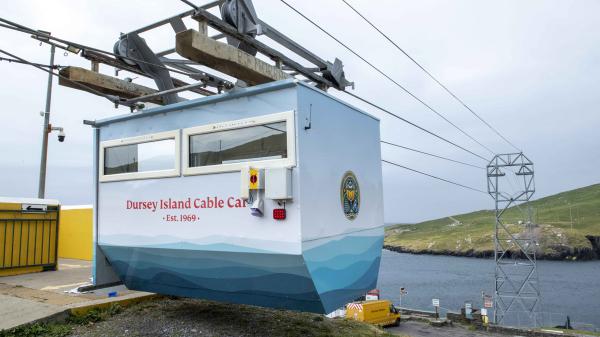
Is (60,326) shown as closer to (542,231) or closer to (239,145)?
(239,145)

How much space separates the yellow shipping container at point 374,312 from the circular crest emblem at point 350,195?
23.6 metres

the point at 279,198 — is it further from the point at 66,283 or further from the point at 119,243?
the point at 66,283

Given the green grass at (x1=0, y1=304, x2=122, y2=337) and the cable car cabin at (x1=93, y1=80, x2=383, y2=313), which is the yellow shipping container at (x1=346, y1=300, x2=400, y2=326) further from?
the cable car cabin at (x1=93, y1=80, x2=383, y2=313)

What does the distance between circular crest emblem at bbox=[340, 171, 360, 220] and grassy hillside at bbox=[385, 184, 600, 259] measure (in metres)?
121

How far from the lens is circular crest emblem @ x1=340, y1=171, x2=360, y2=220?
6.23m

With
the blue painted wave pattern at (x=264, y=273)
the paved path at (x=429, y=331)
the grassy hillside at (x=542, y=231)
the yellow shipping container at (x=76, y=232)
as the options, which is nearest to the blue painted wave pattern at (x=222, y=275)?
the blue painted wave pattern at (x=264, y=273)

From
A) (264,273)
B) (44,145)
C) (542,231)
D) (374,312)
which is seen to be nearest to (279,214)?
(264,273)

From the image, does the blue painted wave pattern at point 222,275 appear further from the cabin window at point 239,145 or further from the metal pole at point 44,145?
the metal pole at point 44,145

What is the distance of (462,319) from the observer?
35.3 m

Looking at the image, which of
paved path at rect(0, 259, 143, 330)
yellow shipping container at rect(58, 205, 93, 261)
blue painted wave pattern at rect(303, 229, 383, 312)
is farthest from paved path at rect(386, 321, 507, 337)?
blue painted wave pattern at rect(303, 229, 383, 312)

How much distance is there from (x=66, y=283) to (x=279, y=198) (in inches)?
264

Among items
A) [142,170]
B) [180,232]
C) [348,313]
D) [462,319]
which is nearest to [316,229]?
[180,232]

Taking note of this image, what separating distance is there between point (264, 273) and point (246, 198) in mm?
1093

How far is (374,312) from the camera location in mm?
30750
